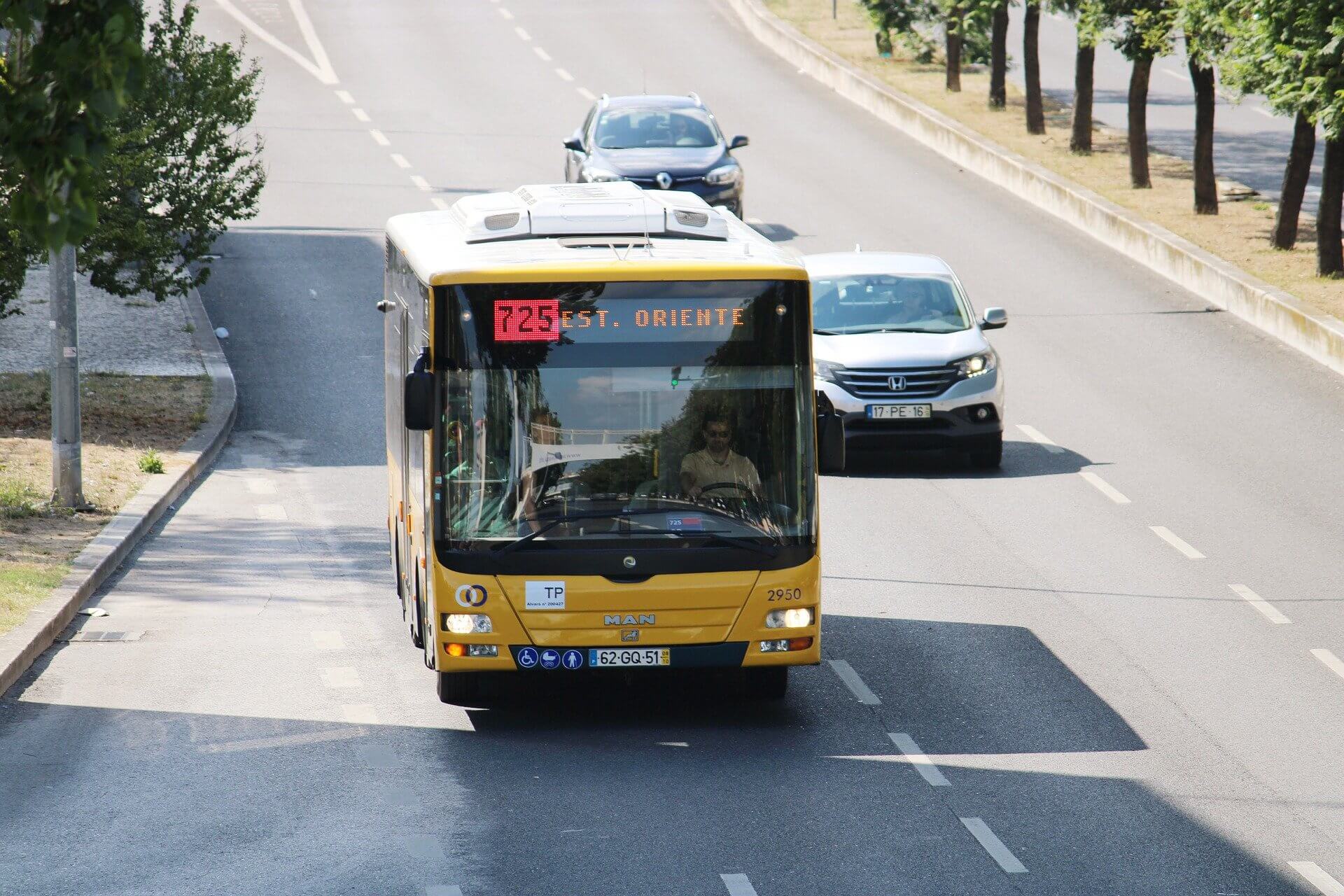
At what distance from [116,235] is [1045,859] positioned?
1407 centimetres

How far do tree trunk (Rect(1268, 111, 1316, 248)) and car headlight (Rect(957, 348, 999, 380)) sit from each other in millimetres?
9646

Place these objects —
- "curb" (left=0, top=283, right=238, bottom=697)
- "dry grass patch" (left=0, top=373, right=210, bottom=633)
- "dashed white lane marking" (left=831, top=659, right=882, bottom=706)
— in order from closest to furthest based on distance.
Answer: "dashed white lane marking" (left=831, top=659, right=882, bottom=706) → "curb" (left=0, top=283, right=238, bottom=697) → "dry grass patch" (left=0, top=373, right=210, bottom=633)

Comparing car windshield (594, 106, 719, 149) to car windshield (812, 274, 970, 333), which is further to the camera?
car windshield (594, 106, 719, 149)

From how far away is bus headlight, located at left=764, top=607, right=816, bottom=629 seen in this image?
10.7 m

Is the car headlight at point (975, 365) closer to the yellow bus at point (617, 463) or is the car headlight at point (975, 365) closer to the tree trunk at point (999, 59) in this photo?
the yellow bus at point (617, 463)

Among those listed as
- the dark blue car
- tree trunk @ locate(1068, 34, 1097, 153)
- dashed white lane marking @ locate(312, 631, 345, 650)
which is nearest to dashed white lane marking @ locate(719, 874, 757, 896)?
dashed white lane marking @ locate(312, 631, 345, 650)

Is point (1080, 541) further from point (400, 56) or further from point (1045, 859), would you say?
point (400, 56)

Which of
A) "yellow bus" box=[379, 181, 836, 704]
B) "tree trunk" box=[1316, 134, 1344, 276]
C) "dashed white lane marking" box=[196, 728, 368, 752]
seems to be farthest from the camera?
"tree trunk" box=[1316, 134, 1344, 276]

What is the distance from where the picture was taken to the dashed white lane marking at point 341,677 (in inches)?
468

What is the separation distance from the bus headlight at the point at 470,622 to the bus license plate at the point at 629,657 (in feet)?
1.87

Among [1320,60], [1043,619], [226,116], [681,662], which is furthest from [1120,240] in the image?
[681,662]

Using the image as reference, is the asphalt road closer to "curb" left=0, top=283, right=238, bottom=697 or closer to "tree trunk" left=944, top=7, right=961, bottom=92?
"curb" left=0, top=283, right=238, bottom=697

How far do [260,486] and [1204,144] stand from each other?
1680 centimetres

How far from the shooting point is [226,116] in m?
→ 21.6
